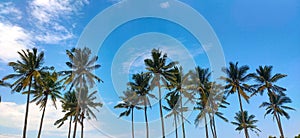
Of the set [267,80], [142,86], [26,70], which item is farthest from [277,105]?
[26,70]

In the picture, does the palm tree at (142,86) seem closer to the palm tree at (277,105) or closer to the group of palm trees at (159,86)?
the group of palm trees at (159,86)

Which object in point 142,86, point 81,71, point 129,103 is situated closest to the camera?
point 81,71

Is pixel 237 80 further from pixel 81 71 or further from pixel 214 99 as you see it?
pixel 81 71

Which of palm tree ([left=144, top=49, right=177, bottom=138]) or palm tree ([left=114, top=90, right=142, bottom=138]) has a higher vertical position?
palm tree ([left=144, top=49, right=177, bottom=138])

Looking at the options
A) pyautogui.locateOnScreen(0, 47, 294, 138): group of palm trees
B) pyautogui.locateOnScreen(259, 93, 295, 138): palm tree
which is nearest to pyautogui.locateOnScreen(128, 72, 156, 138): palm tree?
pyautogui.locateOnScreen(0, 47, 294, 138): group of palm trees

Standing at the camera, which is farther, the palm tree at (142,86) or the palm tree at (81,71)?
the palm tree at (142,86)

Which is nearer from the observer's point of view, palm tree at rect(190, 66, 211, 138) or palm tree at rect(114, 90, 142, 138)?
palm tree at rect(190, 66, 211, 138)

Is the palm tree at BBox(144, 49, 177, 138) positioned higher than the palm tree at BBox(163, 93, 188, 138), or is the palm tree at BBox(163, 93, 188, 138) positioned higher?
the palm tree at BBox(144, 49, 177, 138)

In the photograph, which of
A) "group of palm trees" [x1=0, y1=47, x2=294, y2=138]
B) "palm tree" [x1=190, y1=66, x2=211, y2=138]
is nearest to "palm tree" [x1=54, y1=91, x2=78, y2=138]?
"group of palm trees" [x1=0, y1=47, x2=294, y2=138]

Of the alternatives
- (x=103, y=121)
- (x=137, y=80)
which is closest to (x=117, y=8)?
(x=103, y=121)

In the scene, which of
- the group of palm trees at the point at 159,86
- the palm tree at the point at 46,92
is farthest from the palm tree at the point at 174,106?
the palm tree at the point at 46,92

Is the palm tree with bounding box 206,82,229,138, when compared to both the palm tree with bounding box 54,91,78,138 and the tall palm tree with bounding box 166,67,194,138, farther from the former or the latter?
the palm tree with bounding box 54,91,78,138

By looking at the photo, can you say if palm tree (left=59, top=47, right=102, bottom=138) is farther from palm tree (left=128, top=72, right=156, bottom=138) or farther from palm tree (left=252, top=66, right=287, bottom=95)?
palm tree (left=252, top=66, right=287, bottom=95)

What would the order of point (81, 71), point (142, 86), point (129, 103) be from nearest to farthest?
point (81, 71)
point (142, 86)
point (129, 103)
